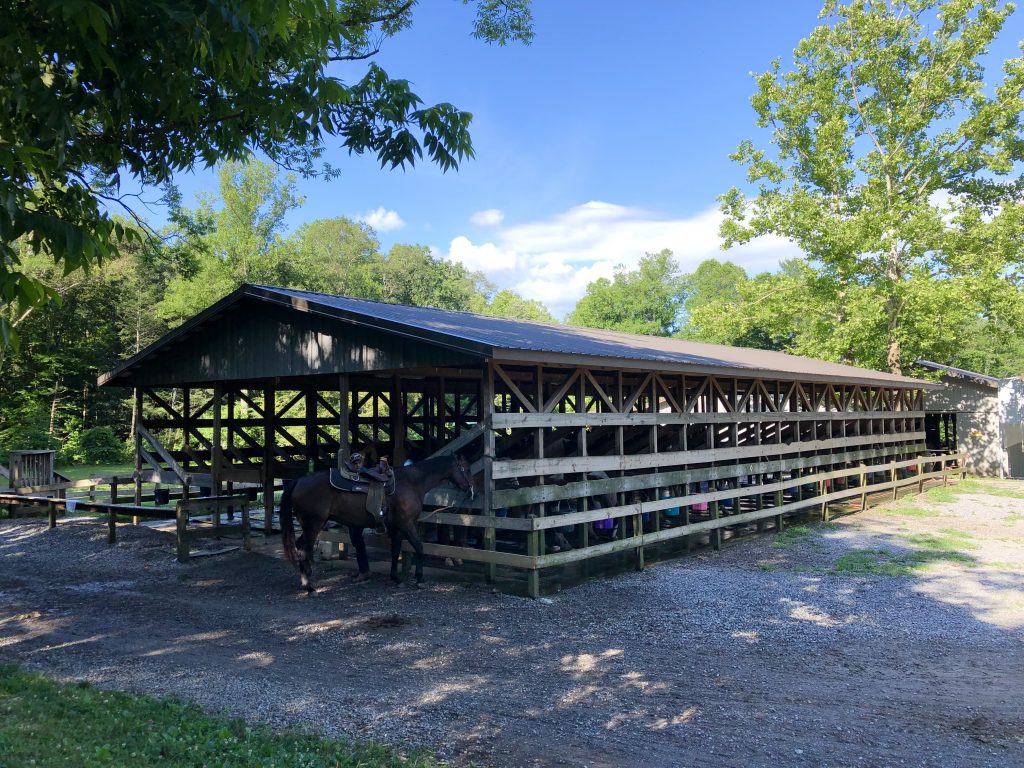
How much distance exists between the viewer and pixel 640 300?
2511 inches

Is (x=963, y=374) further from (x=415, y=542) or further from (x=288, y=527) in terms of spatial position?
(x=288, y=527)

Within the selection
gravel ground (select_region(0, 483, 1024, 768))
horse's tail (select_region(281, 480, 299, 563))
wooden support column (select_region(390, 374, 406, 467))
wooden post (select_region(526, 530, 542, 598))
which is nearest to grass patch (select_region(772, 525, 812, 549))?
gravel ground (select_region(0, 483, 1024, 768))

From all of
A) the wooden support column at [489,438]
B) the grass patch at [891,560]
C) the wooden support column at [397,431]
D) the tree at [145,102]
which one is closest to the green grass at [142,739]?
the tree at [145,102]

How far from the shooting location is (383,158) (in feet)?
26.0

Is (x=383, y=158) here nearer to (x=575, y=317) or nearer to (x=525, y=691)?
(x=525, y=691)

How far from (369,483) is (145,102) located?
5311mm

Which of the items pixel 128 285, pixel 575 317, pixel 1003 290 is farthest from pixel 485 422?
pixel 575 317

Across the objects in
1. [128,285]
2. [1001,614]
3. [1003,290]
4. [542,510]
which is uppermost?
[128,285]

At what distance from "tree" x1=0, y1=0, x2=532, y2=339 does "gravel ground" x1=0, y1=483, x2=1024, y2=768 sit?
386 cm

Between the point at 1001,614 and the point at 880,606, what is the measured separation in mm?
1312

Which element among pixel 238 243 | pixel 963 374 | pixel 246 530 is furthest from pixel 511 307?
pixel 246 530

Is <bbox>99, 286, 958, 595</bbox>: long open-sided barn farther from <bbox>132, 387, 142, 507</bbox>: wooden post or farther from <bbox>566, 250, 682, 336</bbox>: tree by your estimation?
<bbox>566, 250, 682, 336</bbox>: tree

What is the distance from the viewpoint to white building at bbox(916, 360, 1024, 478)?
2506 centimetres

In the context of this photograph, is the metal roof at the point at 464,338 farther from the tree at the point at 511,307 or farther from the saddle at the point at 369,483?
the tree at the point at 511,307
